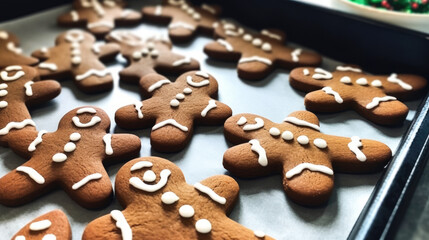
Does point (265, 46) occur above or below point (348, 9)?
below

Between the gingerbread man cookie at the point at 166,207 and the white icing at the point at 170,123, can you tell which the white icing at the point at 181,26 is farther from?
the gingerbread man cookie at the point at 166,207

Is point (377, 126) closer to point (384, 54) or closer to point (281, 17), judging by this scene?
point (384, 54)

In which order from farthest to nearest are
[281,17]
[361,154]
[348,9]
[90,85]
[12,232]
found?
[281,17] < [348,9] < [90,85] < [361,154] < [12,232]

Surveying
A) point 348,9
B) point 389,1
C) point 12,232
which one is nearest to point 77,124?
point 12,232

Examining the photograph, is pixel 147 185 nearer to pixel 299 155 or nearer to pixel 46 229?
pixel 46 229

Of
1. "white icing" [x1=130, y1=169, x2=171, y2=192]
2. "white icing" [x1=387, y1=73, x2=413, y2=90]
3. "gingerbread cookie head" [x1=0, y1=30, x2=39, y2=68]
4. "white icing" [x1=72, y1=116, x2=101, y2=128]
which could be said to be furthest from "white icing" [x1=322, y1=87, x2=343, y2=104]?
"gingerbread cookie head" [x1=0, y1=30, x2=39, y2=68]

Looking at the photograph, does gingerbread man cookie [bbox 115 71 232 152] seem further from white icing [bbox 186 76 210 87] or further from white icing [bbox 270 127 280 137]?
white icing [bbox 270 127 280 137]
